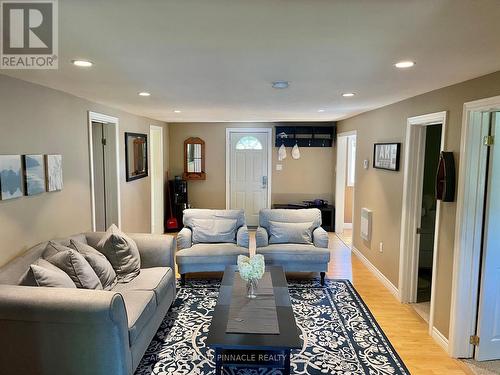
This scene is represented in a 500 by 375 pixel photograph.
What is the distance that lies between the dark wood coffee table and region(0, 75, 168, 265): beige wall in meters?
1.68

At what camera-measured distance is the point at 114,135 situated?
4770 mm

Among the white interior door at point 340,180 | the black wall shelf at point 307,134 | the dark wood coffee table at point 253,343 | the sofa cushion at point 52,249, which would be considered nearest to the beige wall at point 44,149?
the sofa cushion at point 52,249

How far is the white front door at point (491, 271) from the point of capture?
2.73m

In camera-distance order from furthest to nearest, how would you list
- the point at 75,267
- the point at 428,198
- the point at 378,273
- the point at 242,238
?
the point at 378,273 < the point at 242,238 < the point at 428,198 < the point at 75,267

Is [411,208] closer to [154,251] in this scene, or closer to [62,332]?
[154,251]

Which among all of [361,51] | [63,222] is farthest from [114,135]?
[361,51]

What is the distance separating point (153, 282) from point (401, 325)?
2.46 metres

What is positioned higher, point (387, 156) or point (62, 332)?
point (387, 156)

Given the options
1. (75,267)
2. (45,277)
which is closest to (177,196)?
(75,267)

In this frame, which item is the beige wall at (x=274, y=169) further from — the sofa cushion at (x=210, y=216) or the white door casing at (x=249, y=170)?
the sofa cushion at (x=210, y=216)

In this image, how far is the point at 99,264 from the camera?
299cm

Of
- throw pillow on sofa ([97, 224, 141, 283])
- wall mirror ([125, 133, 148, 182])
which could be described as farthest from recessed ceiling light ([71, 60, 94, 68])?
wall mirror ([125, 133, 148, 182])

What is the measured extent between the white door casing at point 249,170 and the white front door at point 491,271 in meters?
5.12

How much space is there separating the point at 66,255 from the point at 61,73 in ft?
4.46
